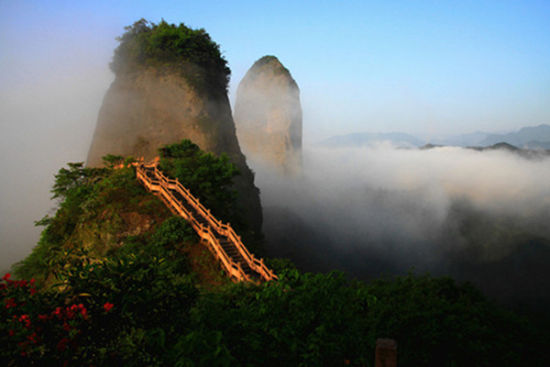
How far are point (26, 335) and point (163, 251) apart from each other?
1392 cm

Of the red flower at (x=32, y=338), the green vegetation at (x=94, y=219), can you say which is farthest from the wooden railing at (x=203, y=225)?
the red flower at (x=32, y=338)

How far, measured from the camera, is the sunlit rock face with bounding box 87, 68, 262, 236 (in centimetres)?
3853

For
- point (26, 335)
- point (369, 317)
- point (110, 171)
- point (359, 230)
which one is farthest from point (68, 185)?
point (359, 230)

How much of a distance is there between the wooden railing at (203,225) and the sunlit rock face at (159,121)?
11073 mm

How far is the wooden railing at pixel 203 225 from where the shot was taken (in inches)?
747

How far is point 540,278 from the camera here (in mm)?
49281

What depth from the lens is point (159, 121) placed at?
38.9 metres

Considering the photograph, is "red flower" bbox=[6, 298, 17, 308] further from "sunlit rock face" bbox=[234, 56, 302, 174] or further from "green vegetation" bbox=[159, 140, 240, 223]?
"sunlit rock face" bbox=[234, 56, 302, 174]

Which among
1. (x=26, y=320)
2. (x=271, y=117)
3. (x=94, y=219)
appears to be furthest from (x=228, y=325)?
(x=271, y=117)

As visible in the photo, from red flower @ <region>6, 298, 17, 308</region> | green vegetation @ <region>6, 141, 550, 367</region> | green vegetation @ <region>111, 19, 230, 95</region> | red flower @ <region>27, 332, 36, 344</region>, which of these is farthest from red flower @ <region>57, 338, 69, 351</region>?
green vegetation @ <region>111, 19, 230, 95</region>

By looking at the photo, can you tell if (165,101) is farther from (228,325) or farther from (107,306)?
(228,325)

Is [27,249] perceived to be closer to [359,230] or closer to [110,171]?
[110,171]

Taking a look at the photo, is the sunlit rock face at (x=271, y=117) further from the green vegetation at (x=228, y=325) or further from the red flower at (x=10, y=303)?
the red flower at (x=10, y=303)

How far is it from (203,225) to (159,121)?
832 inches
